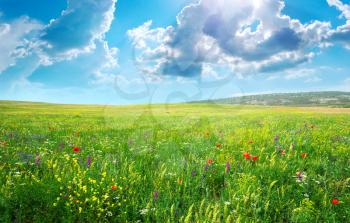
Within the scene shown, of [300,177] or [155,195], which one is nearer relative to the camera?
[155,195]

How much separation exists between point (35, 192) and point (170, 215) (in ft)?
6.35

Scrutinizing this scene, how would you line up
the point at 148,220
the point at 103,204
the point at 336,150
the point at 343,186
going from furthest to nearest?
the point at 336,150, the point at 343,186, the point at 103,204, the point at 148,220

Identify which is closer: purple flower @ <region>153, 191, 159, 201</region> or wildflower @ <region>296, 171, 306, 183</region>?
purple flower @ <region>153, 191, 159, 201</region>

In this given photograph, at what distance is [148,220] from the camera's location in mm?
3131

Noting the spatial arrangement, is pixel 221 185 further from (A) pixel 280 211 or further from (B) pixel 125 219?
(B) pixel 125 219

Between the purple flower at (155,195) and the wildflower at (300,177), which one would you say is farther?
the wildflower at (300,177)

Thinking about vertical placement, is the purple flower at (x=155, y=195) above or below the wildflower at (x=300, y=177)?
above

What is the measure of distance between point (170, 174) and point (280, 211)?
1.77m

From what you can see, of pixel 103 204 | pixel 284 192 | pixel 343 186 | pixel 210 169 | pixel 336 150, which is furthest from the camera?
pixel 336 150

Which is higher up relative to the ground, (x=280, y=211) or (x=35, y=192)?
(x=35, y=192)

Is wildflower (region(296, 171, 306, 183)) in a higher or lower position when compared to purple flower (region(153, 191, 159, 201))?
lower

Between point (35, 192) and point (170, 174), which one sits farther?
point (170, 174)

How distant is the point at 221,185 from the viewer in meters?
4.19

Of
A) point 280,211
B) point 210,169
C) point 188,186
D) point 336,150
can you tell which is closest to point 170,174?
point 188,186
